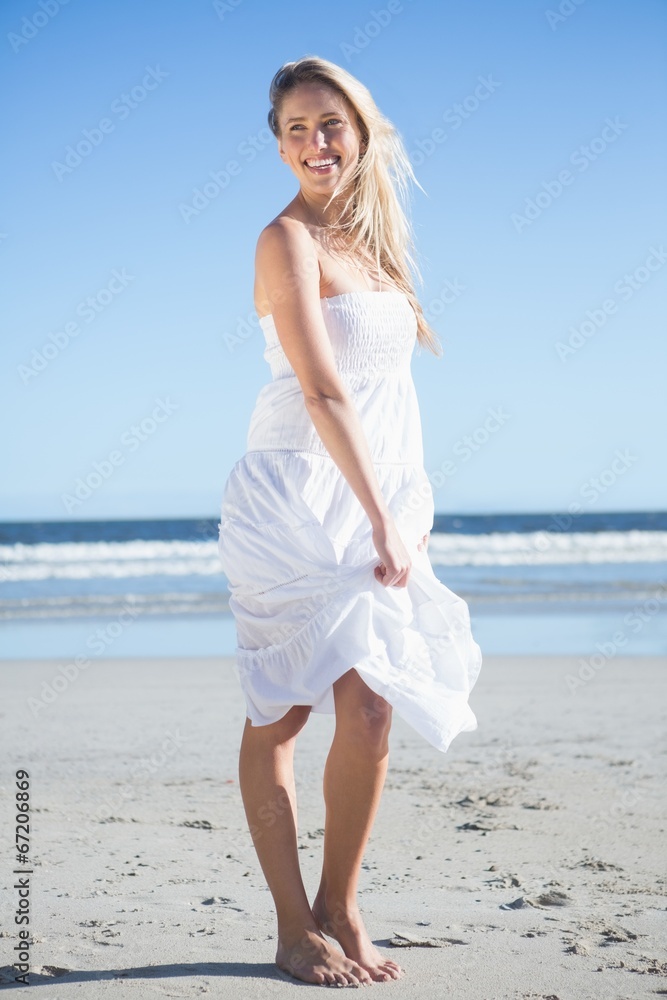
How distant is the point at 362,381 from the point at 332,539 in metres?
0.41

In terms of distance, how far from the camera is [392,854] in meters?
3.24

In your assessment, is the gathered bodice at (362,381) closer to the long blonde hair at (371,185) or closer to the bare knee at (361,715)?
the long blonde hair at (371,185)

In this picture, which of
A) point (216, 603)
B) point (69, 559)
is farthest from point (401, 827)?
point (69, 559)

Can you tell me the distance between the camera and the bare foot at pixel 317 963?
7.18 ft

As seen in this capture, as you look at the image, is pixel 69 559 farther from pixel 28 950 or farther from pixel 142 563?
pixel 28 950

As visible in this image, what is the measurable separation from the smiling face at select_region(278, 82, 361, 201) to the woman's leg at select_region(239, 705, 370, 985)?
4.40 feet

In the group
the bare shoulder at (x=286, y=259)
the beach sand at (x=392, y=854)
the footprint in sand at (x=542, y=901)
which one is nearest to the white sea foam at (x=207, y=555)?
the beach sand at (x=392, y=854)

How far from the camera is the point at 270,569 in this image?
2270mm

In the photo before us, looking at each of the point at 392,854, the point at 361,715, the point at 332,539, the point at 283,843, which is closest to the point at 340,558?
the point at 332,539

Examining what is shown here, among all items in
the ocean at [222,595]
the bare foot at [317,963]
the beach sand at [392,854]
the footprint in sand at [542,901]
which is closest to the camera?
the bare foot at [317,963]

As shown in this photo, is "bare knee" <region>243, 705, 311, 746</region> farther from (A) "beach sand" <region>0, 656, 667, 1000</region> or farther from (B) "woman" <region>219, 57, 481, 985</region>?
(A) "beach sand" <region>0, 656, 667, 1000</region>

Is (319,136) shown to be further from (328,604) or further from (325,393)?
(328,604)

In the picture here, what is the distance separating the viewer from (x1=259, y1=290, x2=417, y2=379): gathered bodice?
2328 mm

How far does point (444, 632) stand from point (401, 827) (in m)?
1.44
